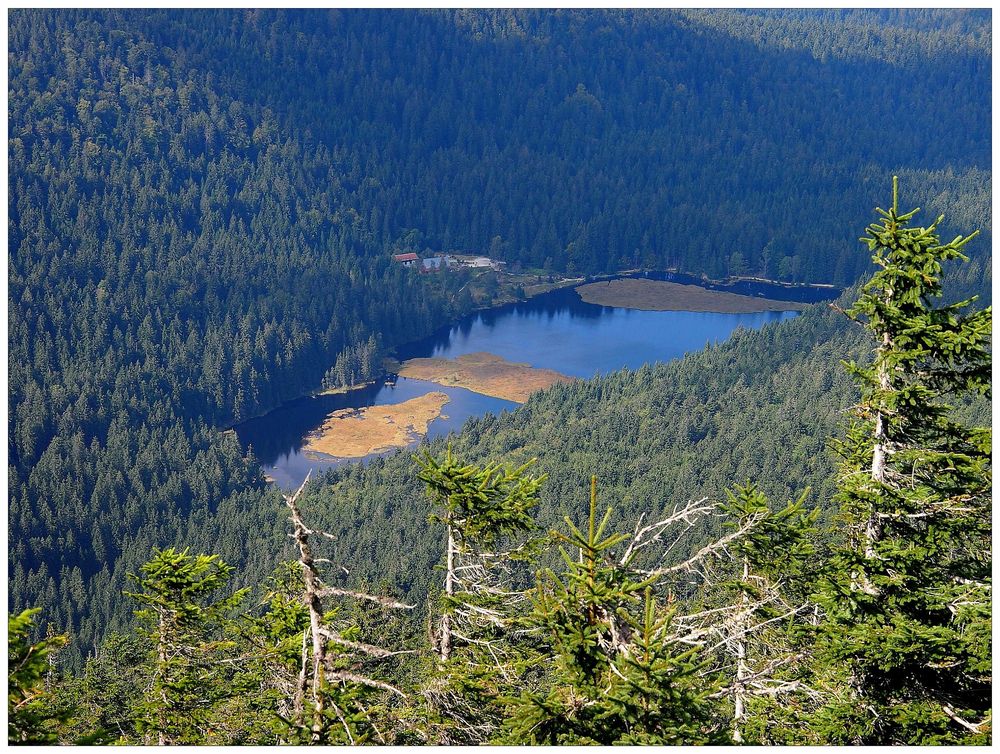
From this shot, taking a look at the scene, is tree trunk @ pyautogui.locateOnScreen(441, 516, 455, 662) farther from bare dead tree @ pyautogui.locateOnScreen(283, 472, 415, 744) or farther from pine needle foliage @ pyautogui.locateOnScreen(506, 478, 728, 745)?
pine needle foliage @ pyautogui.locateOnScreen(506, 478, 728, 745)

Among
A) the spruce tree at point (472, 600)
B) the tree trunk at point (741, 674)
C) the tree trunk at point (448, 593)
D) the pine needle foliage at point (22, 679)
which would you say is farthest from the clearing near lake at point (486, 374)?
the pine needle foliage at point (22, 679)

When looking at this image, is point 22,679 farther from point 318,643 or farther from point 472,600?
point 472,600

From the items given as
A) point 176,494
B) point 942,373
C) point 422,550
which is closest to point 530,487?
point 942,373

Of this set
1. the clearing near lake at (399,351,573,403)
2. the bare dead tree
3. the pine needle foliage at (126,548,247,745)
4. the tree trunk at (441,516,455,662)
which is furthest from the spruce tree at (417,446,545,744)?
the clearing near lake at (399,351,573,403)

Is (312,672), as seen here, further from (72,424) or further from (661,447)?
(72,424)

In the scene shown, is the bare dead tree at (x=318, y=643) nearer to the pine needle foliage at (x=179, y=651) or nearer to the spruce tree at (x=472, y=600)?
the spruce tree at (x=472, y=600)
